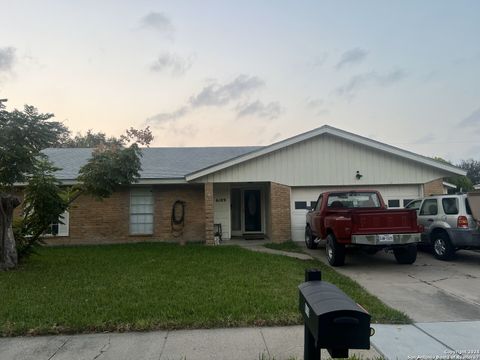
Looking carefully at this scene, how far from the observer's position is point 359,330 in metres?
2.19

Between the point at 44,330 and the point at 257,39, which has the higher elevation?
the point at 257,39

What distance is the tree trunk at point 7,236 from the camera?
31.3 ft

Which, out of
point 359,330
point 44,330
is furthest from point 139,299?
point 359,330

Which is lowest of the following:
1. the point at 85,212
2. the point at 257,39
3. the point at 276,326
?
the point at 276,326

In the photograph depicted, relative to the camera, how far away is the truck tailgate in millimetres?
8789

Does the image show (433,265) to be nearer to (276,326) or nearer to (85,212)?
(276,326)

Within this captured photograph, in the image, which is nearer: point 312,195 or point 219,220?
point 312,195

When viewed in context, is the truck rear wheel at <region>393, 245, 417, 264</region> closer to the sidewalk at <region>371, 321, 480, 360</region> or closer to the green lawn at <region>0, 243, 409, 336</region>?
the green lawn at <region>0, 243, 409, 336</region>

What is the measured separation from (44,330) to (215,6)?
31.4ft

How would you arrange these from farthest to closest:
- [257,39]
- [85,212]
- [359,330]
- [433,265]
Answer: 1. [85,212]
2. [257,39]
3. [433,265]
4. [359,330]

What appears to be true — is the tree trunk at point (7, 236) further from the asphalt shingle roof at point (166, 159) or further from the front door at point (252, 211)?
the front door at point (252, 211)

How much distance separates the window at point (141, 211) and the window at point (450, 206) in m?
10.5

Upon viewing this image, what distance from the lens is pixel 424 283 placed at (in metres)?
7.75

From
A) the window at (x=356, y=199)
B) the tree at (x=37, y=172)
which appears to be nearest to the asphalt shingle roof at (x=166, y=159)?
the tree at (x=37, y=172)
